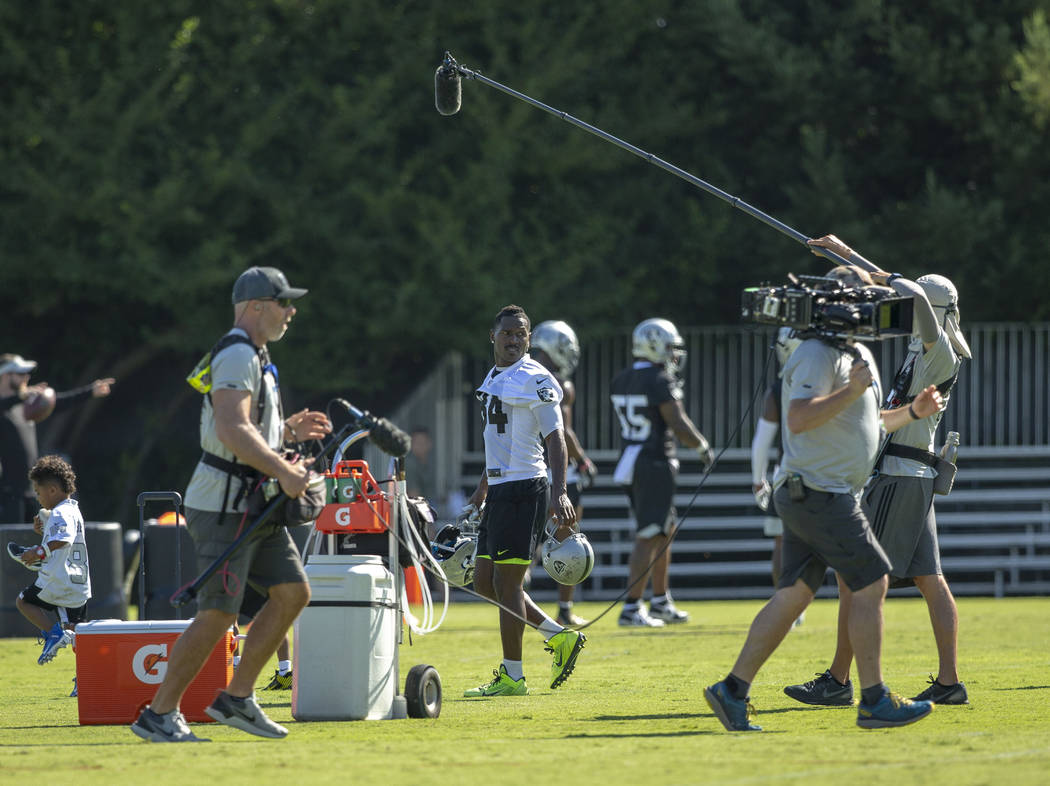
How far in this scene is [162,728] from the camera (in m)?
7.55

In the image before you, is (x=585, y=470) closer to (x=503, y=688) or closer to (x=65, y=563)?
(x=65, y=563)

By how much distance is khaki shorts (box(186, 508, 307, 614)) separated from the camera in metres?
7.49

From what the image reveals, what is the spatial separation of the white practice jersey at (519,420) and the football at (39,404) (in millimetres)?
7514

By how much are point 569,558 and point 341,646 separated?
247cm

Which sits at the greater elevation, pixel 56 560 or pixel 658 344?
pixel 658 344

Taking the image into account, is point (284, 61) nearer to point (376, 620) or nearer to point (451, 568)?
point (451, 568)

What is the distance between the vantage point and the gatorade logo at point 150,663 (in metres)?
8.55

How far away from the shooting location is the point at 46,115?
67.8 feet

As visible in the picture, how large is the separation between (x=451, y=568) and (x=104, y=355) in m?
13.5

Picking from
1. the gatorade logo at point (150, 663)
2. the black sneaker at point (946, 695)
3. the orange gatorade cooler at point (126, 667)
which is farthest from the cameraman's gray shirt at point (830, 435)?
the gatorade logo at point (150, 663)

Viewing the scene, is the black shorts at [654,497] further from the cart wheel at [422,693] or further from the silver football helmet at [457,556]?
the cart wheel at [422,693]

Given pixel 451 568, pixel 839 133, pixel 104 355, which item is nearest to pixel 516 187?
pixel 839 133

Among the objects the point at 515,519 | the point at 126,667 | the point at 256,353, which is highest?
the point at 256,353

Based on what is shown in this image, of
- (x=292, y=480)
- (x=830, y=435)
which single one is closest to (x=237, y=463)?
(x=292, y=480)
